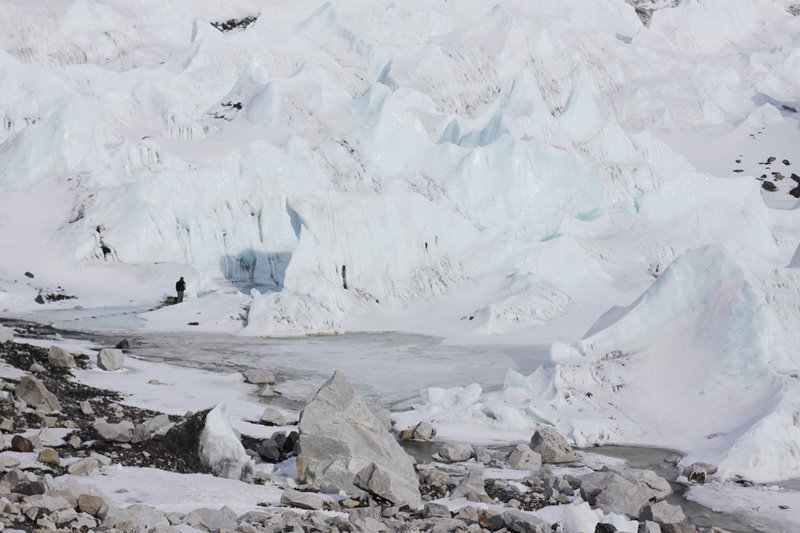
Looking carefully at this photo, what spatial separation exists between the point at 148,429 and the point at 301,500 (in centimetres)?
255

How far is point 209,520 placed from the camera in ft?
27.3

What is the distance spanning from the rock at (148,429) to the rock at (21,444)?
1.47 m

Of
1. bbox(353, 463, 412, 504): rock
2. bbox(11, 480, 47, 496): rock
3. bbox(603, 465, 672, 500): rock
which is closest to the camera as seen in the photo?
bbox(11, 480, 47, 496): rock

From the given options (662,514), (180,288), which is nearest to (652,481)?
(662,514)

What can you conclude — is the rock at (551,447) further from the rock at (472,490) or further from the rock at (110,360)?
the rock at (110,360)

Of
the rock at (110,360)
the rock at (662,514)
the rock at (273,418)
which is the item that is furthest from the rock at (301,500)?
the rock at (110,360)

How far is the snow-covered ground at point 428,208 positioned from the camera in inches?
658

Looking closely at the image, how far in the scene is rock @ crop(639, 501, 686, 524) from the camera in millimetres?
10047

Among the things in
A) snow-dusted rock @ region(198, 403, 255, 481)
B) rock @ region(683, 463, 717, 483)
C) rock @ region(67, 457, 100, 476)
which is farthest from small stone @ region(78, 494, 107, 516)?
rock @ region(683, 463, 717, 483)

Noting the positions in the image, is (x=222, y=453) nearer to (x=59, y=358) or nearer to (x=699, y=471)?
(x=699, y=471)

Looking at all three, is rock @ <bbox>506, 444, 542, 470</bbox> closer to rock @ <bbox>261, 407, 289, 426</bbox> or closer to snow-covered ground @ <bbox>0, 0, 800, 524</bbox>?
snow-covered ground @ <bbox>0, 0, 800, 524</bbox>

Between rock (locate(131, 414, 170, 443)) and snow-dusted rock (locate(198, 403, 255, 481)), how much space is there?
661 mm

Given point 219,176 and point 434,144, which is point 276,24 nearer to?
point 434,144

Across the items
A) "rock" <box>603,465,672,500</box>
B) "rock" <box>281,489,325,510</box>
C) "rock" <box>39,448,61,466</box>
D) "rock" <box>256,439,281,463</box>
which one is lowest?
"rock" <box>603,465,672,500</box>
